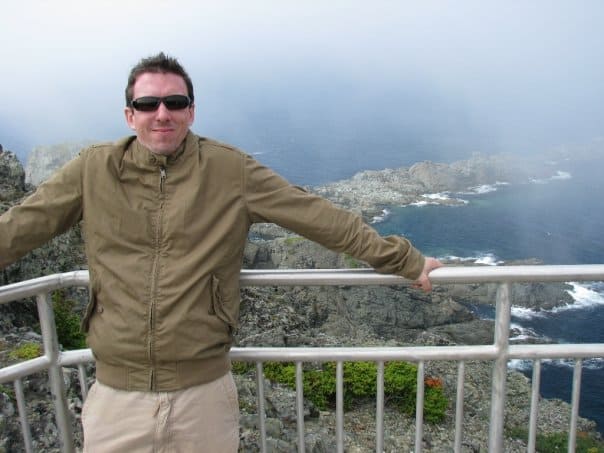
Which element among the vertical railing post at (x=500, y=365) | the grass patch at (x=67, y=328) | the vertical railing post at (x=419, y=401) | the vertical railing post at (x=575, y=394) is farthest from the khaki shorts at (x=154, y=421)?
the grass patch at (x=67, y=328)

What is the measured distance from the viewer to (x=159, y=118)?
244cm

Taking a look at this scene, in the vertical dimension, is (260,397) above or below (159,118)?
below

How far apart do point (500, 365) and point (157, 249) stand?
1.78 metres

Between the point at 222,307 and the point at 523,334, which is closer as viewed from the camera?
the point at 222,307

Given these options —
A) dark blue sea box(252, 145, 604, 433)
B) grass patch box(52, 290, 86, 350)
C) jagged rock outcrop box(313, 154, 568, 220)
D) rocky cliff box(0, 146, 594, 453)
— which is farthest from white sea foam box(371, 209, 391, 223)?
grass patch box(52, 290, 86, 350)

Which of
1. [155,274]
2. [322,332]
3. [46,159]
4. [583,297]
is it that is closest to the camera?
[155,274]

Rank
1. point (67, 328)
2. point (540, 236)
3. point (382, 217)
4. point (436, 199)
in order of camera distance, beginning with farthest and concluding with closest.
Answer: point (436, 199)
point (382, 217)
point (540, 236)
point (67, 328)

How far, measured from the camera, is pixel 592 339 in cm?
4531

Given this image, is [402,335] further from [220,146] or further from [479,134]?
[479,134]

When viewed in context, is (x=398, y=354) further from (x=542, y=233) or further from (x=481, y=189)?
(x=481, y=189)

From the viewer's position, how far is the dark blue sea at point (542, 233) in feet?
133

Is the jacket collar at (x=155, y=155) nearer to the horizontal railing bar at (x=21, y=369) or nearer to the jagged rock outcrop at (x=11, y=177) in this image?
the horizontal railing bar at (x=21, y=369)

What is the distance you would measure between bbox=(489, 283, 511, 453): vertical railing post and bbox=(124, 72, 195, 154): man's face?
5.59ft

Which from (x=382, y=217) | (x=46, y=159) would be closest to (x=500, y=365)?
(x=382, y=217)
